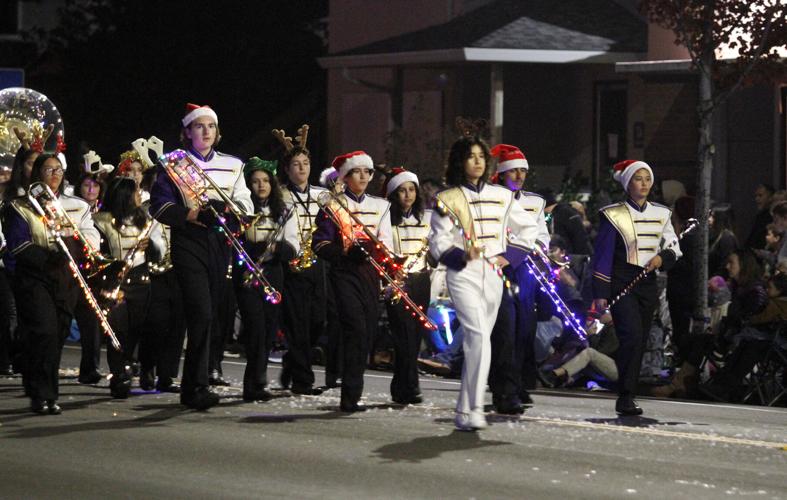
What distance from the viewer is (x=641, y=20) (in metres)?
28.1

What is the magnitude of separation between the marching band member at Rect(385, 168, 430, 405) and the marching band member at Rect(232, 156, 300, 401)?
0.90 metres

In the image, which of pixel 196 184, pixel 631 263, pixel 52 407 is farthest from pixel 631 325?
pixel 52 407

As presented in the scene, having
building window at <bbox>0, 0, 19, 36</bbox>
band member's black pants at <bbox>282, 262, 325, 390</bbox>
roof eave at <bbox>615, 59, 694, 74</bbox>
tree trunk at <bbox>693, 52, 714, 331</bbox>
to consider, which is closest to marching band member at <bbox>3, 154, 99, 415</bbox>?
band member's black pants at <bbox>282, 262, 325, 390</bbox>

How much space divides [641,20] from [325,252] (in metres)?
15.0

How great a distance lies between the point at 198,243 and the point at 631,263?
10.4ft

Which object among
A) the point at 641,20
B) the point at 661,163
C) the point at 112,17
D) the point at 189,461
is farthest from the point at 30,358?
the point at 112,17

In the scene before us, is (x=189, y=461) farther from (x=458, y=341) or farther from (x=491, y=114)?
(x=491, y=114)

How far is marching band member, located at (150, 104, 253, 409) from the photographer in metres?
13.7

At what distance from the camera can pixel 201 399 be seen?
1384 cm

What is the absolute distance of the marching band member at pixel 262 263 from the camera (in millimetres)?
14711

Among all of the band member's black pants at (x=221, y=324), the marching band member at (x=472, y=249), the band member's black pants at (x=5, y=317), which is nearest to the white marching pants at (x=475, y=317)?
the marching band member at (x=472, y=249)

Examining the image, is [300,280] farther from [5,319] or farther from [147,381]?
[5,319]

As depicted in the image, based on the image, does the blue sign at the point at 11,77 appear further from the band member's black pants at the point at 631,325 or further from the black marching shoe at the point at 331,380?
the band member's black pants at the point at 631,325

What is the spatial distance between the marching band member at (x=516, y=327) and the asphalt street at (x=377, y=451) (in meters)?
0.24
